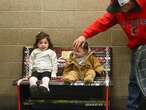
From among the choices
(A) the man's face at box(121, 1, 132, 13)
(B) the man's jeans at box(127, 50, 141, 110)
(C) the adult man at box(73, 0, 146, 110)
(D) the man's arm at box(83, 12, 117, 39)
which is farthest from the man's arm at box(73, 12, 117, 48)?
(B) the man's jeans at box(127, 50, 141, 110)

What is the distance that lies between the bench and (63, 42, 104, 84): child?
11 centimetres

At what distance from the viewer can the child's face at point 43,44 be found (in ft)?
Answer: 15.6

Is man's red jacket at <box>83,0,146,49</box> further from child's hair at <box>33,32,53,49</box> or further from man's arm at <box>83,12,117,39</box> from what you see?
child's hair at <box>33,32,53,49</box>

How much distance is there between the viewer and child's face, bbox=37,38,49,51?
4750mm

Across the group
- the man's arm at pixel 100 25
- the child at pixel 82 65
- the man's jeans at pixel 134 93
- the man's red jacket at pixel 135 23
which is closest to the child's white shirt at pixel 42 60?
the child at pixel 82 65

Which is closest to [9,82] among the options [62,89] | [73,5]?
[62,89]

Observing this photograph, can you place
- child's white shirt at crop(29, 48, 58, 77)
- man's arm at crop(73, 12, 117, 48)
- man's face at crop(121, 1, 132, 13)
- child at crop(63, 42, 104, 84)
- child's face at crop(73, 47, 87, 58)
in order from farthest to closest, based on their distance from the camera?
child's white shirt at crop(29, 48, 58, 77) < child's face at crop(73, 47, 87, 58) < child at crop(63, 42, 104, 84) < man's arm at crop(73, 12, 117, 48) < man's face at crop(121, 1, 132, 13)

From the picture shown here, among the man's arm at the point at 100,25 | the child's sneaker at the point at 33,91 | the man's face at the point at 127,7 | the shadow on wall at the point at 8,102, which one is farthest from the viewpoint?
the shadow on wall at the point at 8,102

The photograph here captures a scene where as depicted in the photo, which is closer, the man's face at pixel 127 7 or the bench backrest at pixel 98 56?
the man's face at pixel 127 7

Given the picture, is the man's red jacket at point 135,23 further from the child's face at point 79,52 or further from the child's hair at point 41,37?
the child's hair at point 41,37

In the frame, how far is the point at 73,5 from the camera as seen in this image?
4.87 m

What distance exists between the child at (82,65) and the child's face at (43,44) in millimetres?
329

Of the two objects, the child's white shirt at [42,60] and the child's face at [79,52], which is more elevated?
the child's face at [79,52]

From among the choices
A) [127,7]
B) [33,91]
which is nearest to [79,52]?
[33,91]
